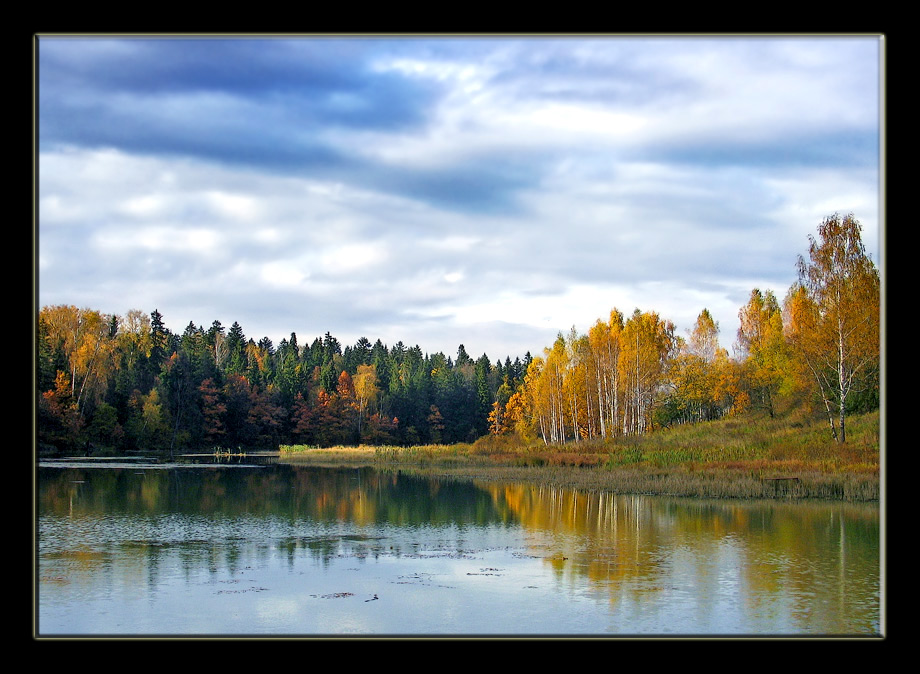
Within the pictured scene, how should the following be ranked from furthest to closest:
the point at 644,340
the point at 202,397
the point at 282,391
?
1. the point at 282,391
2. the point at 202,397
3. the point at 644,340

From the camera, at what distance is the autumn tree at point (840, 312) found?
120 ft

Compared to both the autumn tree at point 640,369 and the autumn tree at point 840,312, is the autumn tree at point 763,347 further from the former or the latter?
the autumn tree at point 840,312

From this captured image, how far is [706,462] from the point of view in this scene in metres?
36.5

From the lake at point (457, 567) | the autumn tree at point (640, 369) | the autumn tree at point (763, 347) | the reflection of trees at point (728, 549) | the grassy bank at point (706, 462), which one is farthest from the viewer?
the autumn tree at point (640, 369)

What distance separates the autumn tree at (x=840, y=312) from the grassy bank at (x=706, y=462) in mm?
2422

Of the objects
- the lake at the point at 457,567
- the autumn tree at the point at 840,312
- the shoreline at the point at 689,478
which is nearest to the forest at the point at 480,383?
the autumn tree at the point at 840,312

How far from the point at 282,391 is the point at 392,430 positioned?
15898mm

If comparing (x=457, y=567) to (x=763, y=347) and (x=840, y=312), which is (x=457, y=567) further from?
(x=763, y=347)

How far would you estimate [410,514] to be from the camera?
1050 inches

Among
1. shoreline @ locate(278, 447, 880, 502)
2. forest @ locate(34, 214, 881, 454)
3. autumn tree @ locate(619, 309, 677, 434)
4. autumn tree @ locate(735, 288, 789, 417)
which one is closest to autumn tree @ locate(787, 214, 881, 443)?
forest @ locate(34, 214, 881, 454)
